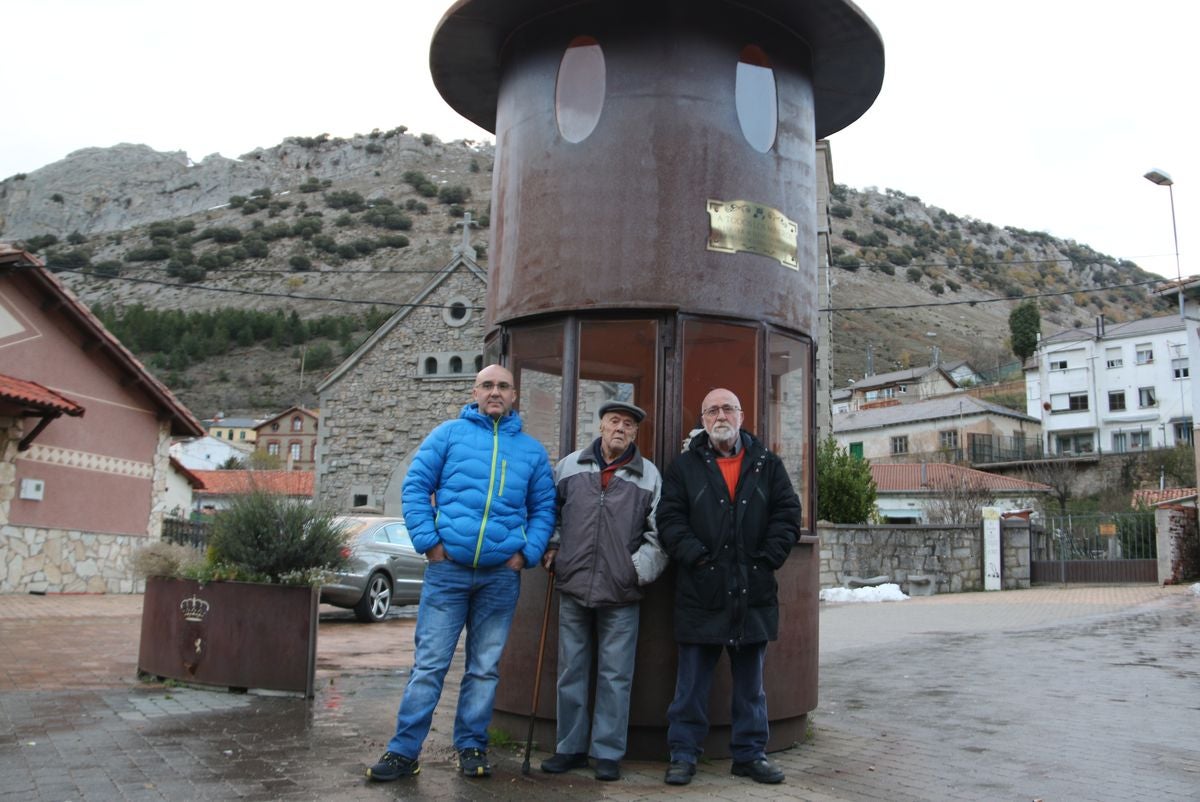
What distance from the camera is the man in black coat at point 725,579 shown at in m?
4.57

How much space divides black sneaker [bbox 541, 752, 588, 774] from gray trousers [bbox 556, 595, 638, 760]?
0.06 feet

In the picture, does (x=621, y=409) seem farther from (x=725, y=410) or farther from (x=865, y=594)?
(x=865, y=594)

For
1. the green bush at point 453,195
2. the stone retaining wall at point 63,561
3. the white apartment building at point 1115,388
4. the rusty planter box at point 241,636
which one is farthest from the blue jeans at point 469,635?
the green bush at point 453,195

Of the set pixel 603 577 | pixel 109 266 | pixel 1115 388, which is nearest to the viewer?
pixel 603 577

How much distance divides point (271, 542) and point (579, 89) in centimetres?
365

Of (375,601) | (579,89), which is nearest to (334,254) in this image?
(375,601)

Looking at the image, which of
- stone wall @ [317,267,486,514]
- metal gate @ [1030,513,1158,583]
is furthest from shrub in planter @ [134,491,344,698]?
stone wall @ [317,267,486,514]

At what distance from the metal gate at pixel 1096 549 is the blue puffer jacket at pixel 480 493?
70.9 feet

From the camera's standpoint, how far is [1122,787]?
4.50 m

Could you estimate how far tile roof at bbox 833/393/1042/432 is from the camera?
6194 cm

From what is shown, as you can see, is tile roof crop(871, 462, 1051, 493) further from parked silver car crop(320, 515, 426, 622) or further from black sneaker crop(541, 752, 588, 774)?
black sneaker crop(541, 752, 588, 774)

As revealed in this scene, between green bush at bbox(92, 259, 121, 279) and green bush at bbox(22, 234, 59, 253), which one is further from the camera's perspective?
green bush at bbox(22, 234, 59, 253)

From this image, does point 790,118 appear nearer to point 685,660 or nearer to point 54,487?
point 685,660

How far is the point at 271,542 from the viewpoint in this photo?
6738 millimetres
